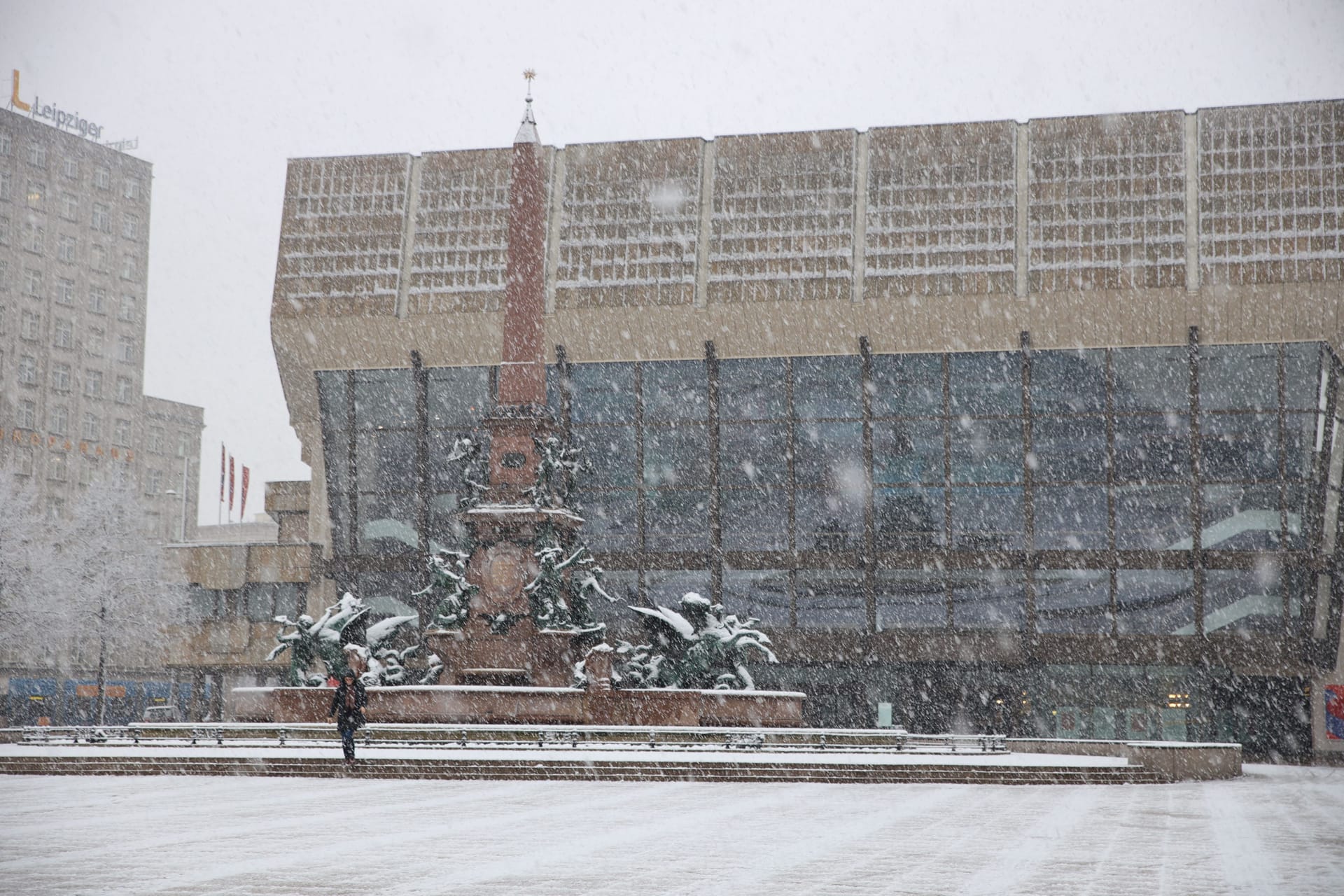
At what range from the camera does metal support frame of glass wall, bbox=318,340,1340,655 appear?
4241cm

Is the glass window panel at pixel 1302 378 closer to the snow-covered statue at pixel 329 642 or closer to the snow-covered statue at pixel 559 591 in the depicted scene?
the snow-covered statue at pixel 559 591

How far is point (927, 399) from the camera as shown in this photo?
146 feet

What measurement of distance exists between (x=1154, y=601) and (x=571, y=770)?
25208 mm

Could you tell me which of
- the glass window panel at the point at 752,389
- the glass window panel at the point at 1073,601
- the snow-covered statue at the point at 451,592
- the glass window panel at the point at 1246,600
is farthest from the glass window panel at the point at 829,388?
the snow-covered statue at the point at 451,592

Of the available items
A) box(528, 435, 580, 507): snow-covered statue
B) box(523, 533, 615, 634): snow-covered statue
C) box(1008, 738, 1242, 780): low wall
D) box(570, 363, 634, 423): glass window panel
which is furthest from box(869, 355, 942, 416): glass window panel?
box(523, 533, 615, 634): snow-covered statue

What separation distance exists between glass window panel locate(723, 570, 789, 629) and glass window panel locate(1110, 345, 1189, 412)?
1102 centimetres

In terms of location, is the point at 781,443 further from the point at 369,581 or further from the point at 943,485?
the point at 369,581

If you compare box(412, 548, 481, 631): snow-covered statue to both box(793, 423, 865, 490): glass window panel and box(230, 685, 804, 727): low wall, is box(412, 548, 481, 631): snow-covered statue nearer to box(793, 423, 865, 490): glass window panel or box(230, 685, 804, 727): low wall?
box(230, 685, 804, 727): low wall

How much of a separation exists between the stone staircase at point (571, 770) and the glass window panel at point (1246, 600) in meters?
20.7

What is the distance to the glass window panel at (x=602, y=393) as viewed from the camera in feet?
152

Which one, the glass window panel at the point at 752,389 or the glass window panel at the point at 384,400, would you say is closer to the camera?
the glass window panel at the point at 752,389

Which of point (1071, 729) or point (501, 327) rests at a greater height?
point (501, 327)

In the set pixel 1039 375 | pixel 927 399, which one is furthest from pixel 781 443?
pixel 1039 375

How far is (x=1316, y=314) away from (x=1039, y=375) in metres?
→ 7.52
